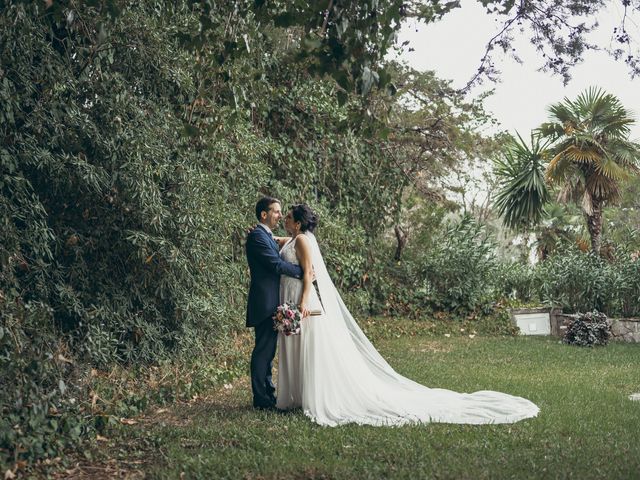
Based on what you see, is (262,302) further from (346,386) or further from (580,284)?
(580,284)

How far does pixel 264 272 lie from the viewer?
7121 mm

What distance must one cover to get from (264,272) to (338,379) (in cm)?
123

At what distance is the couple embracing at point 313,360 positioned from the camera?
6723mm

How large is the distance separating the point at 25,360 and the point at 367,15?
357 cm

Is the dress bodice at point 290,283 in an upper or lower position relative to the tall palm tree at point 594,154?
lower

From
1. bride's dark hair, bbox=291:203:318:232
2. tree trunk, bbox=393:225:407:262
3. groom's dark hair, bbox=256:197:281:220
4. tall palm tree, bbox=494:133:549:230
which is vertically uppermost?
tall palm tree, bbox=494:133:549:230

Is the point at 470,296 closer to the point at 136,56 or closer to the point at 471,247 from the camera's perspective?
the point at 471,247

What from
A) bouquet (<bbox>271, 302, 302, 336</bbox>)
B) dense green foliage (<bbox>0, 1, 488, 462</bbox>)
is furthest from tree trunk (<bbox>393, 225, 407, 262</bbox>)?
bouquet (<bbox>271, 302, 302, 336</bbox>)

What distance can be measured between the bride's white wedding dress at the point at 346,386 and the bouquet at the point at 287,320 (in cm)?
15

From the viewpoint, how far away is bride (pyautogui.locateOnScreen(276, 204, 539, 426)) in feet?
21.7

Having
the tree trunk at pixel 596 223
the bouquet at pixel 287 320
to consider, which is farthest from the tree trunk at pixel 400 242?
the bouquet at pixel 287 320

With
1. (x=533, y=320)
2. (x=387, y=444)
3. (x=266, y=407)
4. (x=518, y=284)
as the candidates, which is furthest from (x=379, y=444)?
(x=518, y=284)

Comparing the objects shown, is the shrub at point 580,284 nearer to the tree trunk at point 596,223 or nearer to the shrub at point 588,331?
the shrub at point 588,331

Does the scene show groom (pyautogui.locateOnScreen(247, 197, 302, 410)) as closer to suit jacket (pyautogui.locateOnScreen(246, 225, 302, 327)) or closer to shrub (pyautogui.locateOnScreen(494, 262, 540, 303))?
suit jacket (pyautogui.locateOnScreen(246, 225, 302, 327))
